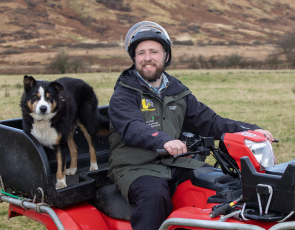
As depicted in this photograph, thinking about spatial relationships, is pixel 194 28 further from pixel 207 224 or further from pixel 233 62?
pixel 207 224

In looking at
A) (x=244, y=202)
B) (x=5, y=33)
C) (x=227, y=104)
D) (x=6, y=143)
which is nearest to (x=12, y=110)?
(x=227, y=104)

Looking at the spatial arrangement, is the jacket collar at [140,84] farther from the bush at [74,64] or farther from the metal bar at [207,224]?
the bush at [74,64]

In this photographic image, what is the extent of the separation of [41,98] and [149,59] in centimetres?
134

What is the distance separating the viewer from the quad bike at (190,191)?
1793 mm

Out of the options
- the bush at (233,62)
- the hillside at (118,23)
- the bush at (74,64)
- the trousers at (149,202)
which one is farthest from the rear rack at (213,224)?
the hillside at (118,23)

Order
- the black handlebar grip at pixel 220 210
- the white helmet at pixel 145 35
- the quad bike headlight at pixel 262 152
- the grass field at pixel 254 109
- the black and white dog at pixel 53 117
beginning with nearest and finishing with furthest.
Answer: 1. the black handlebar grip at pixel 220 210
2. the quad bike headlight at pixel 262 152
3. the white helmet at pixel 145 35
4. the black and white dog at pixel 53 117
5. the grass field at pixel 254 109

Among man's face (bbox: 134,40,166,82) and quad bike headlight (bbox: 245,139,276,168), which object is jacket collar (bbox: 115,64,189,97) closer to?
man's face (bbox: 134,40,166,82)

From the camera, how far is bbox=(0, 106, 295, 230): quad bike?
5.88 ft

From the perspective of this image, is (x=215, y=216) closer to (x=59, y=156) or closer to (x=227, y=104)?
(x=59, y=156)

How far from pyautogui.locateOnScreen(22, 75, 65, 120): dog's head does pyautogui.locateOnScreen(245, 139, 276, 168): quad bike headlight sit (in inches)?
93.6

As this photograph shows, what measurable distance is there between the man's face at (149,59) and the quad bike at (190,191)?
2.95 feet

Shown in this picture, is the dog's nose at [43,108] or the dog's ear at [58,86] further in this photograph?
the dog's ear at [58,86]

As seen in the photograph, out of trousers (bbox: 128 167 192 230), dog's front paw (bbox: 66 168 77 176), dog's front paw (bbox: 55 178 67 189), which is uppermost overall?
trousers (bbox: 128 167 192 230)

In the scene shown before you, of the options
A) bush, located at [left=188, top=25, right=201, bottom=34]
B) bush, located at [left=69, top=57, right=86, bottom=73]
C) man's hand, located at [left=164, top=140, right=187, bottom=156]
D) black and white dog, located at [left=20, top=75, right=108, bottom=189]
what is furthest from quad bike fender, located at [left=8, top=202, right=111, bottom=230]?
bush, located at [left=188, top=25, right=201, bottom=34]
